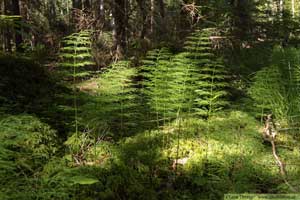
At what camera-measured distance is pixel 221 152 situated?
5.11 meters

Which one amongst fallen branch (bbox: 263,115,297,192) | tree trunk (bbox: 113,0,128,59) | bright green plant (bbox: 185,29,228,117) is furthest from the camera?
tree trunk (bbox: 113,0,128,59)

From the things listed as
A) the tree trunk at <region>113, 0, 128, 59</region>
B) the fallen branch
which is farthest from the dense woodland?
the tree trunk at <region>113, 0, 128, 59</region>

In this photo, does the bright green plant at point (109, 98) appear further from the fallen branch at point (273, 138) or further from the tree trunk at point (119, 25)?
the tree trunk at point (119, 25)

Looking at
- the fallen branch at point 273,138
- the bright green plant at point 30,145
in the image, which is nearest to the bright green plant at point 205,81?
Answer: the fallen branch at point 273,138

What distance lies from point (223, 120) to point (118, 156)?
1.94m

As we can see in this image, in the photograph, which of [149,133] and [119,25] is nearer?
[149,133]

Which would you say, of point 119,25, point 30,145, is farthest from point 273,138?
point 119,25

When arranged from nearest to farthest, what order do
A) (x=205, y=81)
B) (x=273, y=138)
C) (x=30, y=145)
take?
1. (x=30, y=145)
2. (x=273, y=138)
3. (x=205, y=81)

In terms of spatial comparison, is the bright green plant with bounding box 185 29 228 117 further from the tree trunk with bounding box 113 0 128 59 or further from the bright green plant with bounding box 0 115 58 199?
the tree trunk with bounding box 113 0 128 59

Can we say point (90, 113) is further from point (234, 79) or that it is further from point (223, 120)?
point (234, 79)

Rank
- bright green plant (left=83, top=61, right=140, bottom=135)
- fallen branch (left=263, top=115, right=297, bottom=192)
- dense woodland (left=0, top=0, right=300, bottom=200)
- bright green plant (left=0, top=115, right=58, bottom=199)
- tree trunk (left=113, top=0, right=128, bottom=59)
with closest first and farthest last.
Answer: bright green plant (left=0, top=115, right=58, bottom=199)
dense woodland (left=0, top=0, right=300, bottom=200)
fallen branch (left=263, top=115, right=297, bottom=192)
bright green plant (left=83, top=61, right=140, bottom=135)
tree trunk (left=113, top=0, right=128, bottom=59)

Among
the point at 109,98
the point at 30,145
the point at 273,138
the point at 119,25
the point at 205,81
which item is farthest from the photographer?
the point at 119,25

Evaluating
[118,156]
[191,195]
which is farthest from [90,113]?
[191,195]

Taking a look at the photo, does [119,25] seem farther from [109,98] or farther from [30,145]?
[30,145]
